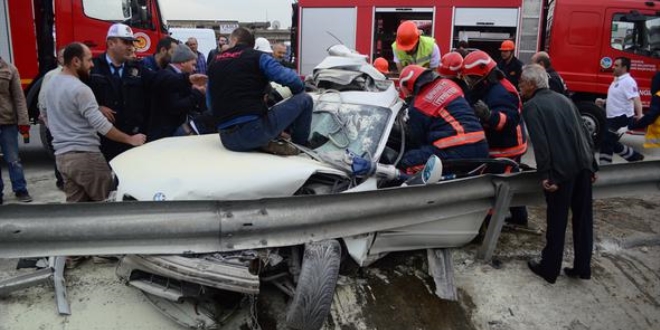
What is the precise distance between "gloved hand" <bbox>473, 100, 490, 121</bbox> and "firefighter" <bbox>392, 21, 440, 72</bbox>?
5.66 feet

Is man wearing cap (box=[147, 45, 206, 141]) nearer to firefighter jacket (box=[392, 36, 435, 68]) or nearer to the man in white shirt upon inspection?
firefighter jacket (box=[392, 36, 435, 68])

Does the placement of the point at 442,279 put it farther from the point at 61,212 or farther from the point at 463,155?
the point at 61,212

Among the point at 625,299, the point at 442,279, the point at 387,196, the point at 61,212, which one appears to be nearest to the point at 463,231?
the point at 442,279

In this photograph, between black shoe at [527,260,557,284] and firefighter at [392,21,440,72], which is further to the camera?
firefighter at [392,21,440,72]

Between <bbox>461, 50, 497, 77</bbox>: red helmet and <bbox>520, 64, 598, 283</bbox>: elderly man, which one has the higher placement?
<bbox>461, 50, 497, 77</bbox>: red helmet

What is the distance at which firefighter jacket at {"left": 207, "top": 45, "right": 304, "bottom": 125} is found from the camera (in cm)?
346

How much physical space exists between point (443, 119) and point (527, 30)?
679 cm

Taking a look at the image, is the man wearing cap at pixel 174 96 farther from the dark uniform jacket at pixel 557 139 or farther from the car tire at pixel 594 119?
the car tire at pixel 594 119

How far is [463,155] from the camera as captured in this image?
149 inches

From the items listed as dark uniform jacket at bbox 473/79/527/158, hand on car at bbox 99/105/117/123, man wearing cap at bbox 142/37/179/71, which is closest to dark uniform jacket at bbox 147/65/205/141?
man wearing cap at bbox 142/37/179/71

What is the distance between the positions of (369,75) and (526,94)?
1.28 m

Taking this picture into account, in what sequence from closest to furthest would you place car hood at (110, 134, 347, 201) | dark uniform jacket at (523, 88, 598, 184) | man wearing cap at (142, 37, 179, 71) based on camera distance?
1. car hood at (110, 134, 347, 201)
2. dark uniform jacket at (523, 88, 598, 184)
3. man wearing cap at (142, 37, 179, 71)

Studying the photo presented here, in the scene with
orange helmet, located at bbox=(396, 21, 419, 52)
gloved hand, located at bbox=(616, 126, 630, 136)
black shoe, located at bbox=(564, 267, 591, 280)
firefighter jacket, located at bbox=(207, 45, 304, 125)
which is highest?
orange helmet, located at bbox=(396, 21, 419, 52)

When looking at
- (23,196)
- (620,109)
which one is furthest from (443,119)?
(620,109)
